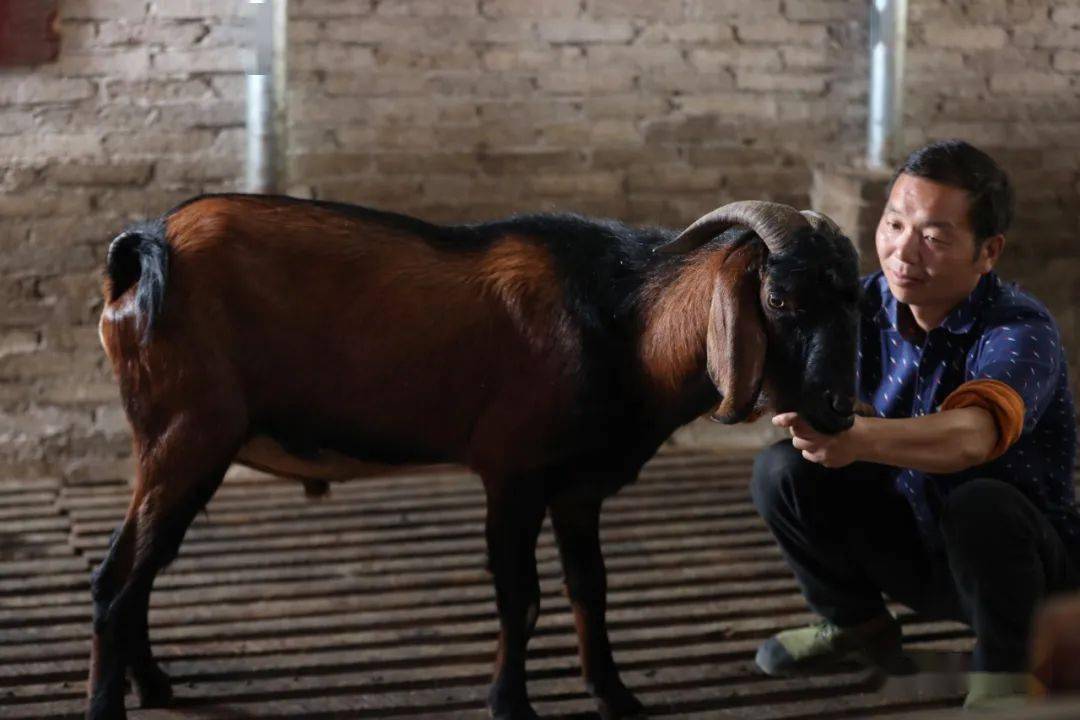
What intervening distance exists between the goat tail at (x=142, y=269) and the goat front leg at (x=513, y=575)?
0.86 meters

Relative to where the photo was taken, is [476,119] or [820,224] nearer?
[820,224]

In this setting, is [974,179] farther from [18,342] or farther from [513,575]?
[18,342]

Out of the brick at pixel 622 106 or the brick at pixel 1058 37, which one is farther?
the brick at pixel 1058 37

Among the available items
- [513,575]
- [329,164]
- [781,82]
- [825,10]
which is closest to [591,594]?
[513,575]

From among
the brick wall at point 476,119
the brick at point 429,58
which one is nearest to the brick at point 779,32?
the brick wall at point 476,119

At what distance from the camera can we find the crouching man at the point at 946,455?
2.98 m

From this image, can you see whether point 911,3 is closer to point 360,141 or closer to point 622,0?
point 622,0

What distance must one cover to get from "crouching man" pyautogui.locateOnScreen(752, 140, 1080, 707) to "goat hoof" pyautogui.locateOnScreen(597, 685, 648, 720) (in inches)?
20.3

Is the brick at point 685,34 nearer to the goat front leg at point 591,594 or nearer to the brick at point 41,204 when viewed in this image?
the brick at point 41,204

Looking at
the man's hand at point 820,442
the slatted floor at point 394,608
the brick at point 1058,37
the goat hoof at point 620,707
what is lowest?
the slatted floor at point 394,608

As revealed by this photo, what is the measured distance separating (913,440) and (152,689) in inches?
77.0

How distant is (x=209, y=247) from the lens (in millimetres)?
3357

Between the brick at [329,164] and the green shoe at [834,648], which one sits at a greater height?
the brick at [329,164]

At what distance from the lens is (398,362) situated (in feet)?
11.0
